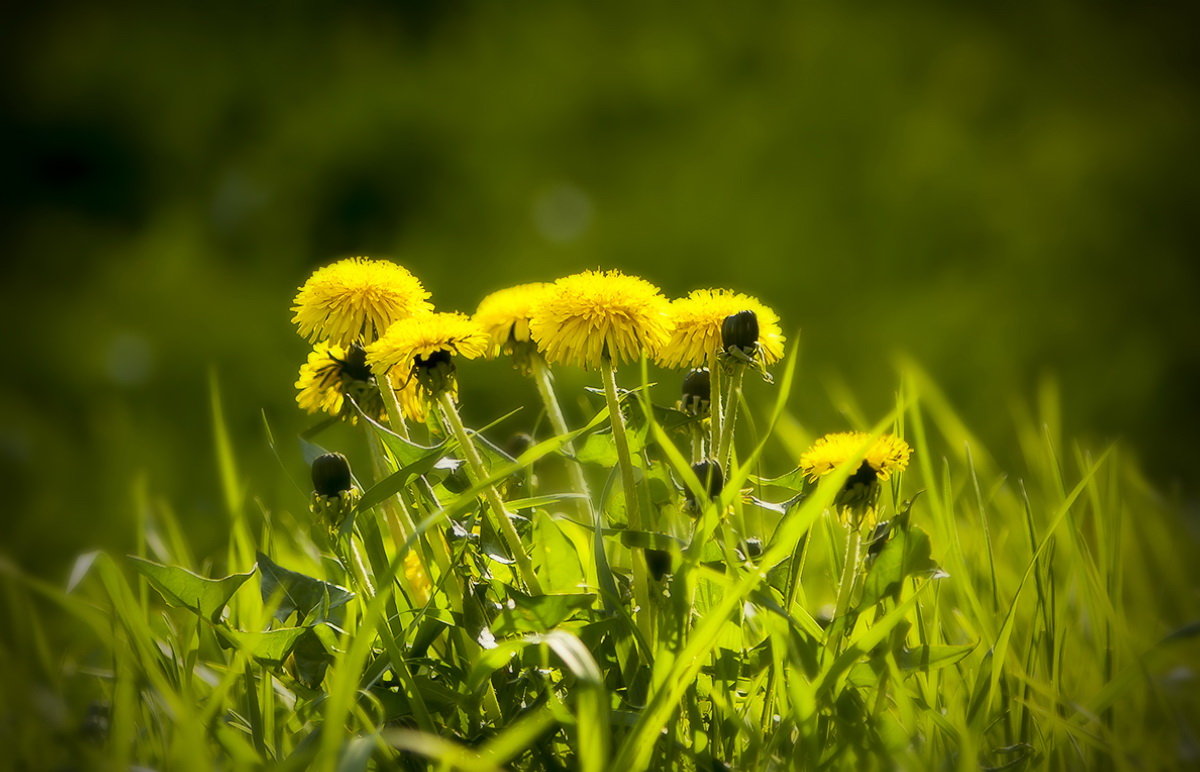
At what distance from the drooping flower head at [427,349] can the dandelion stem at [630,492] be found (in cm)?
9

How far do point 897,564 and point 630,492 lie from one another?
18 centimetres

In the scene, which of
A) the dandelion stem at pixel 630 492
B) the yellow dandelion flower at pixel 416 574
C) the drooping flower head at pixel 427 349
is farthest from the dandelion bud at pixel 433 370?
the yellow dandelion flower at pixel 416 574

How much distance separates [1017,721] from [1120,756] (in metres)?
0.13

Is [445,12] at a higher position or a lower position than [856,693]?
higher

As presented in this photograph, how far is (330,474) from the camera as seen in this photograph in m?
0.75

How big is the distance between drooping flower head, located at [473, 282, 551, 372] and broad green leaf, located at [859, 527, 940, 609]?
0.28 meters

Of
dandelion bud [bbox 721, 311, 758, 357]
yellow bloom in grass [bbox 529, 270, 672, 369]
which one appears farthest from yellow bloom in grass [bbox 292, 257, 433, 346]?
dandelion bud [bbox 721, 311, 758, 357]

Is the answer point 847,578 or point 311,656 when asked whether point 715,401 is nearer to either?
point 847,578

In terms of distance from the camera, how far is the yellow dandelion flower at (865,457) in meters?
0.72

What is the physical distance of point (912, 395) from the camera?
714 millimetres

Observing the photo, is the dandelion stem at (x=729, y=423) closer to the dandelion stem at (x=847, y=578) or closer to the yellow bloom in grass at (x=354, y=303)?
the dandelion stem at (x=847, y=578)

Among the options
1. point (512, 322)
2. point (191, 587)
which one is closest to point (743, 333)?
point (512, 322)

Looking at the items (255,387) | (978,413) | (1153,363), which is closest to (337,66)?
(255,387)

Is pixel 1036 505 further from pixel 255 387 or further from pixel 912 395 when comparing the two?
pixel 255 387
